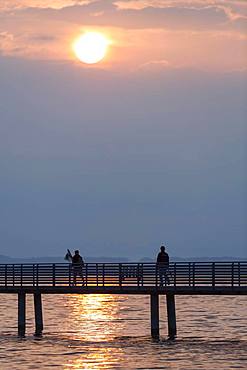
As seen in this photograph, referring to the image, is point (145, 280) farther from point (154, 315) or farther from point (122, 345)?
point (154, 315)

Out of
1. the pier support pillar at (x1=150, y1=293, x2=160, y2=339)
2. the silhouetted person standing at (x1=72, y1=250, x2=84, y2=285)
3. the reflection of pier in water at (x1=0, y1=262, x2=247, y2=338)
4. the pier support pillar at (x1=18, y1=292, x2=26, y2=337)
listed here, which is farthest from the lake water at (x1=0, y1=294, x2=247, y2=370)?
the silhouetted person standing at (x1=72, y1=250, x2=84, y2=285)

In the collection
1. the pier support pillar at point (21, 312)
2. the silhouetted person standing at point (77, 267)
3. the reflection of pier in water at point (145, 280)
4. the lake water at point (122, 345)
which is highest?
the silhouetted person standing at point (77, 267)

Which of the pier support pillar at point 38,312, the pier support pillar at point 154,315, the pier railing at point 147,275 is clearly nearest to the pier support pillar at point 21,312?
the pier support pillar at point 38,312

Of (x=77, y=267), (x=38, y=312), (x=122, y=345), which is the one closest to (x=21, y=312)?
(x=38, y=312)

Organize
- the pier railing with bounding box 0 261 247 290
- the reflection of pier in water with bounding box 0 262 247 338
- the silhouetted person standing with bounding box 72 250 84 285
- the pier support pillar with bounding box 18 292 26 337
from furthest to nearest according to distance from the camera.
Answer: the pier support pillar with bounding box 18 292 26 337, the silhouetted person standing with bounding box 72 250 84 285, the pier railing with bounding box 0 261 247 290, the reflection of pier in water with bounding box 0 262 247 338

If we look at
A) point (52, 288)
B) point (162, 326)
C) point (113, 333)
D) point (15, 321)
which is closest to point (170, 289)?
point (52, 288)

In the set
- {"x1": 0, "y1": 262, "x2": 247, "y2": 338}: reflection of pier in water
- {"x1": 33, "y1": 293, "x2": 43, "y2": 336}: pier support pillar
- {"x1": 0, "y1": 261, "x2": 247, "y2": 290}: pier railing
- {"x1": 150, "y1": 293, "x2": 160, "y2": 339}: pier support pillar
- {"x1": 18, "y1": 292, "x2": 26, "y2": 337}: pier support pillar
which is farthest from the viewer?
{"x1": 33, "y1": 293, "x2": 43, "y2": 336}: pier support pillar

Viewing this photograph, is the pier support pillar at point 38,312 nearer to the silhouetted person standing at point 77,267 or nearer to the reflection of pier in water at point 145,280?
the reflection of pier in water at point 145,280

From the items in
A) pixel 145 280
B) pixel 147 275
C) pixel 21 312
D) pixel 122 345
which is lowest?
pixel 122 345

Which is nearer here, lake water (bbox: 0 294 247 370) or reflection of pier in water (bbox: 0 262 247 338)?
lake water (bbox: 0 294 247 370)

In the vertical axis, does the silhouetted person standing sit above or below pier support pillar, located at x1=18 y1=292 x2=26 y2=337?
above

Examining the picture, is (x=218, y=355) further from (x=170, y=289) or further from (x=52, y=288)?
(x=52, y=288)

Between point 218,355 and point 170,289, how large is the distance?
4707mm

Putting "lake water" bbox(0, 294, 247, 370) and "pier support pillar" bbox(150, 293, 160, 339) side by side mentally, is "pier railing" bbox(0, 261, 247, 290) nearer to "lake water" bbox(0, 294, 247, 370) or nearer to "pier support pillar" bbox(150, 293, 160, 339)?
"pier support pillar" bbox(150, 293, 160, 339)
